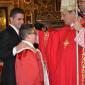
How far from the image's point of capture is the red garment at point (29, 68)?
2838 millimetres

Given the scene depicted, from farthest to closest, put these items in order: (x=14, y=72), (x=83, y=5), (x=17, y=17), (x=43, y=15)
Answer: (x=43, y=15) → (x=17, y=17) → (x=14, y=72) → (x=83, y=5)

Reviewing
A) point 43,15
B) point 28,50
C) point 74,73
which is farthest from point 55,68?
point 43,15

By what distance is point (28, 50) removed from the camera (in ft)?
9.41

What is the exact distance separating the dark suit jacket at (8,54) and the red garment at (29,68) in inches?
6.5

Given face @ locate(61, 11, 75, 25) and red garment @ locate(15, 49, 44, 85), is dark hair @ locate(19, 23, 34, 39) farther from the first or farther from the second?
face @ locate(61, 11, 75, 25)

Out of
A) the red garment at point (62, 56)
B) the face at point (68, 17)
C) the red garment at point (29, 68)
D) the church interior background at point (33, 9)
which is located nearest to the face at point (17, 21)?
the red garment at point (62, 56)

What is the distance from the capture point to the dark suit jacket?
3.05 metres

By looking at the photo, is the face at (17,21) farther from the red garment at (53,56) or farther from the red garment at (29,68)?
the red garment at (29,68)

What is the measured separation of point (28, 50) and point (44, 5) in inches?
209

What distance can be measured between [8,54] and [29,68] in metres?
0.26

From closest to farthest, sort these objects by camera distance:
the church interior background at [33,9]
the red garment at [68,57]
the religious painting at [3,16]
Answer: the red garment at [68,57] → the church interior background at [33,9] → the religious painting at [3,16]

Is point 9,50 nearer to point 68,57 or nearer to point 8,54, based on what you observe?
point 8,54

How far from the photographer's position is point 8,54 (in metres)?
3.01

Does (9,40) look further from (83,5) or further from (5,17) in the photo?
(5,17)
